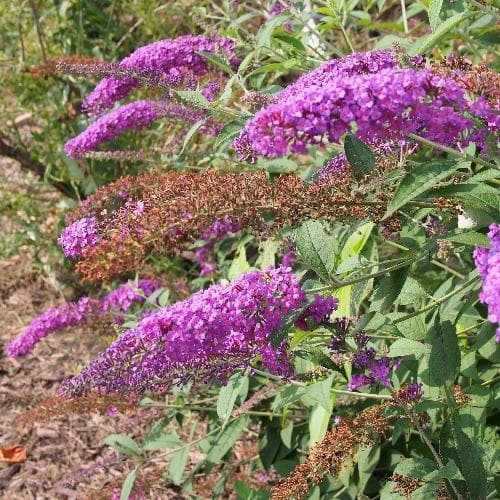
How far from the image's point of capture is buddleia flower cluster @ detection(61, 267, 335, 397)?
2.12m

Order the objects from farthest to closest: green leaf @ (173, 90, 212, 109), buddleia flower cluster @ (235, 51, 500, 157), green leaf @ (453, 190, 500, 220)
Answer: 1. green leaf @ (173, 90, 212, 109)
2. green leaf @ (453, 190, 500, 220)
3. buddleia flower cluster @ (235, 51, 500, 157)

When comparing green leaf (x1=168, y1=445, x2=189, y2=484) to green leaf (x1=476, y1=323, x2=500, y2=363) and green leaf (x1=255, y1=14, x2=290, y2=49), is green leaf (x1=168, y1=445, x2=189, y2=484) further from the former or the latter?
green leaf (x1=255, y1=14, x2=290, y2=49)

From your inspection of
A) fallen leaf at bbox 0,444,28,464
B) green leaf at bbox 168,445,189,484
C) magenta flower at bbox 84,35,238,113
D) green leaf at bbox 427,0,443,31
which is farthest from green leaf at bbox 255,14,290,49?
fallen leaf at bbox 0,444,28,464

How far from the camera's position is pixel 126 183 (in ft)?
8.96

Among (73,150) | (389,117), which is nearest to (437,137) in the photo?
(389,117)

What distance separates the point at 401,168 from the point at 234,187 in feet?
1.35

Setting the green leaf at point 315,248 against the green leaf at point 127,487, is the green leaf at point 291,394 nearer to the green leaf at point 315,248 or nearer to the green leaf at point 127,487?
the green leaf at point 315,248

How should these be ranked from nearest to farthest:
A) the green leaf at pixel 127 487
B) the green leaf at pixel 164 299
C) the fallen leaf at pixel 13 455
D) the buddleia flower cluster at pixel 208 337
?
the buddleia flower cluster at pixel 208 337
the green leaf at pixel 127 487
the green leaf at pixel 164 299
the fallen leaf at pixel 13 455

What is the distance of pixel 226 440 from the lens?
358 cm

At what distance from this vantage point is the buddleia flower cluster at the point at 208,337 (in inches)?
83.6

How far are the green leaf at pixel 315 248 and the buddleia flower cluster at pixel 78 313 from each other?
1720 mm

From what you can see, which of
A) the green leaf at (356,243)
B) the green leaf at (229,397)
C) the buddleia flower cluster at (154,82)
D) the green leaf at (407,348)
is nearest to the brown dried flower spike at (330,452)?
the green leaf at (407,348)

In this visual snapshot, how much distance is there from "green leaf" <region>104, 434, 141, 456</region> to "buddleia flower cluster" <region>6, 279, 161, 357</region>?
A: 1.78 ft

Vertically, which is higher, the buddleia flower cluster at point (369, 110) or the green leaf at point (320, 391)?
the buddleia flower cluster at point (369, 110)
